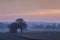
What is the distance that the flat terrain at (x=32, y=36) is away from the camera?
1486mm

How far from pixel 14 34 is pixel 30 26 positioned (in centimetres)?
20

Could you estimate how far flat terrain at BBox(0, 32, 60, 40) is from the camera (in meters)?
1.49

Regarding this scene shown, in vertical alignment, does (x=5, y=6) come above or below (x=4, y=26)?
above

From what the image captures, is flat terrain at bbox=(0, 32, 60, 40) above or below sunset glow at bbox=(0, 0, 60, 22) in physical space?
below

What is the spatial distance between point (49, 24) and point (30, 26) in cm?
21

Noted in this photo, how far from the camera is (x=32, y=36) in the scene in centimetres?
150

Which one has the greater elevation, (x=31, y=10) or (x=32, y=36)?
(x=31, y=10)

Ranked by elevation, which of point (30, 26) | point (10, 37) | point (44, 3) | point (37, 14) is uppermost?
point (44, 3)

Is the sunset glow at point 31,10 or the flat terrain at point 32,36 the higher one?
the sunset glow at point 31,10

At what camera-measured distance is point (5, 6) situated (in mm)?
1504

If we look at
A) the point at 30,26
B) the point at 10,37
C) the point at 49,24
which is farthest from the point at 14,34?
the point at 49,24

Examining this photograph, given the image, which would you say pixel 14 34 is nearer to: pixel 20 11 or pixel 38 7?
pixel 20 11

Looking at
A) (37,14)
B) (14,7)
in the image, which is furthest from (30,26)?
(14,7)

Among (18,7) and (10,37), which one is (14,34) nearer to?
(10,37)
